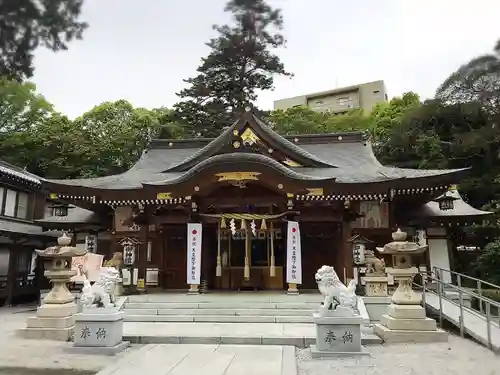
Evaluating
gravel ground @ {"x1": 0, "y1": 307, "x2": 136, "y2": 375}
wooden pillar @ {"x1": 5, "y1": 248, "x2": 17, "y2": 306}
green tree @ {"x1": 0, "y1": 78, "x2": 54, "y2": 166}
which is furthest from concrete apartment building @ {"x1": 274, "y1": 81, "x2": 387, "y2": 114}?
gravel ground @ {"x1": 0, "y1": 307, "x2": 136, "y2": 375}

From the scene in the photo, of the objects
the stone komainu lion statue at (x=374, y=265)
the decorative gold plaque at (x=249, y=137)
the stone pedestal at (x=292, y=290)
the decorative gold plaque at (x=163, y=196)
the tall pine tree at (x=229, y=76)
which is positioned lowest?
the stone pedestal at (x=292, y=290)

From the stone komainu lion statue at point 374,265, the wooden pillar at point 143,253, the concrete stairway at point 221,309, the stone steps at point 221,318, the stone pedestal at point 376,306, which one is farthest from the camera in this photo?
the wooden pillar at point 143,253

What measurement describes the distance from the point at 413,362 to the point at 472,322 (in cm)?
315

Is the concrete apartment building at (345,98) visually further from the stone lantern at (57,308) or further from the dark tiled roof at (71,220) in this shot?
the stone lantern at (57,308)

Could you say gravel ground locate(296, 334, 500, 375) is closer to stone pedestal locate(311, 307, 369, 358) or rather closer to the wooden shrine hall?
stone pedestal locate(311, 307, 369, 358)

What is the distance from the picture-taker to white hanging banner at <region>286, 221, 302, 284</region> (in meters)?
12.0

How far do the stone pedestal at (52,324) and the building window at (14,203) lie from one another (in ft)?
32.8

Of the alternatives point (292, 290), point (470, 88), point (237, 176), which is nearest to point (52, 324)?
point (237, 176)

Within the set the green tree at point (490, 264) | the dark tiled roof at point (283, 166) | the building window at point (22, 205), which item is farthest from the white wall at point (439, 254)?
the building window at point (22, 205)

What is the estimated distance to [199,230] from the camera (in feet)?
40.9

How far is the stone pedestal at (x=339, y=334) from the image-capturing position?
21.3ft

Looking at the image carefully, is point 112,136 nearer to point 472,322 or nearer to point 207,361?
point 207,361

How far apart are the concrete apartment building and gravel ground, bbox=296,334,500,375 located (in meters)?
44.1

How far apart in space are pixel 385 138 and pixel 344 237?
1841 centimetres
